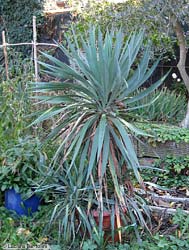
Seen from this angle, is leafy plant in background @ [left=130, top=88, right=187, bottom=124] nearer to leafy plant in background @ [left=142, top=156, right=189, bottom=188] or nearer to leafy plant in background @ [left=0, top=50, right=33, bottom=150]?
leafy plant in background @ [left=142, top=156, right=189, bottom=188]

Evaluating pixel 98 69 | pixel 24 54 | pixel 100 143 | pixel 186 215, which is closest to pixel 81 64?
pixel 98 69

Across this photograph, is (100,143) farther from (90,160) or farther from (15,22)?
(15,22)

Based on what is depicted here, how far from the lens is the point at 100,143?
2.66 m

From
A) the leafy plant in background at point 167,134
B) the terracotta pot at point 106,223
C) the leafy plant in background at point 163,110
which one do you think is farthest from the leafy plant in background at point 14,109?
the leafy plant in background at point 163,110

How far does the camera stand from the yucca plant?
9.15 feet

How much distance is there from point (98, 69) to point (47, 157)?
105 centimetres

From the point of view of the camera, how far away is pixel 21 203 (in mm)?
3377

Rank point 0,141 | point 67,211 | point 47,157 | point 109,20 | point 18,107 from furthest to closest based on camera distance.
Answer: point 109,20
point 18,107
point 0,141
point 47,157
point 67,211

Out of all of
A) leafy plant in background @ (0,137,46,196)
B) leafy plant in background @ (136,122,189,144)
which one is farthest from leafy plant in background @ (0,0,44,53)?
leafy plant in background @ (0,137,46,196)

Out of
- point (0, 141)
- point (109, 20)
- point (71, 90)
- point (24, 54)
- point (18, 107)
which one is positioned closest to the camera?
point (71, 90)

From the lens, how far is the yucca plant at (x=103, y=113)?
2789 millimetres

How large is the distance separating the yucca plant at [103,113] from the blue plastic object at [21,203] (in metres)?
0.64

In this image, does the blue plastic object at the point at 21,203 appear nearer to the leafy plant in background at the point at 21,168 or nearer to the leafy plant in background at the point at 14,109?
the leafy plant in background at the point at 21,168

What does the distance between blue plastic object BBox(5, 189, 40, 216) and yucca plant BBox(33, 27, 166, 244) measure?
645mm
